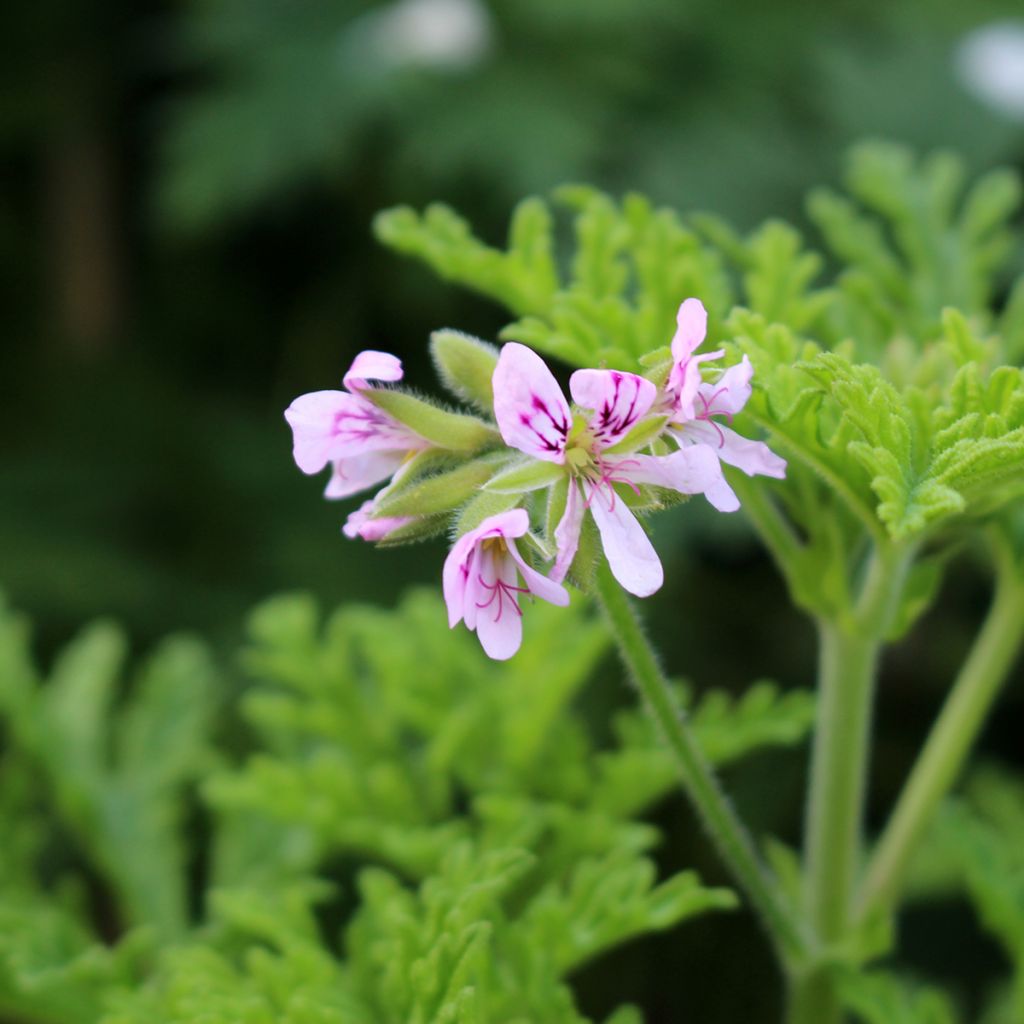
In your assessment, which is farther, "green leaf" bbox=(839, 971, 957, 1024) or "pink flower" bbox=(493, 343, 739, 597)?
"green leaf" bbox=(839, 971, 957, 1024)

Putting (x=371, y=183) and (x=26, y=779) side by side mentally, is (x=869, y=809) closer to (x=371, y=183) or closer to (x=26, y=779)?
(x=26, y=779)

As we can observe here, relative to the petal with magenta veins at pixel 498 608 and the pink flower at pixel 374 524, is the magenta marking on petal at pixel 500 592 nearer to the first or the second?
the petal with magenta veins at pixel 498 608

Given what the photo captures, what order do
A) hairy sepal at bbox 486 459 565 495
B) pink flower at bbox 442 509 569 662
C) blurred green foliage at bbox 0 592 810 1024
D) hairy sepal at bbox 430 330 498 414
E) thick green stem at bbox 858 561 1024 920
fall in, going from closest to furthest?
pink flower at bbox 442 509 569 662 → hairy sepal at bbox 486 459 565 495 → hairy sepal at bbox 430 330 498 414 → blurred green foliage at bbox 0 592 810 1024 → thick green stem at bbox 858 561 1024 920

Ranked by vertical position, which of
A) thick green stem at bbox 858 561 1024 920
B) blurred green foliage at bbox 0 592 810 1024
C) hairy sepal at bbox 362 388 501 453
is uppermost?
hairy sepal at bbox 362 388 501 453

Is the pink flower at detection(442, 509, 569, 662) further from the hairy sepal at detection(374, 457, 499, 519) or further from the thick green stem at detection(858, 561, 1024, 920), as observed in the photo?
the thick green stem at detection(858, 561, 1024, 920)

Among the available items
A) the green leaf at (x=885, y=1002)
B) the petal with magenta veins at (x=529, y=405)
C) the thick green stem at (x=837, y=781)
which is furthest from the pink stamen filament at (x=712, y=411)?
the green leaf at (x=885, y=1002)

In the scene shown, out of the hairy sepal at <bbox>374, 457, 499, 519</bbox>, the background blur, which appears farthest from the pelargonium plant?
the background blur
